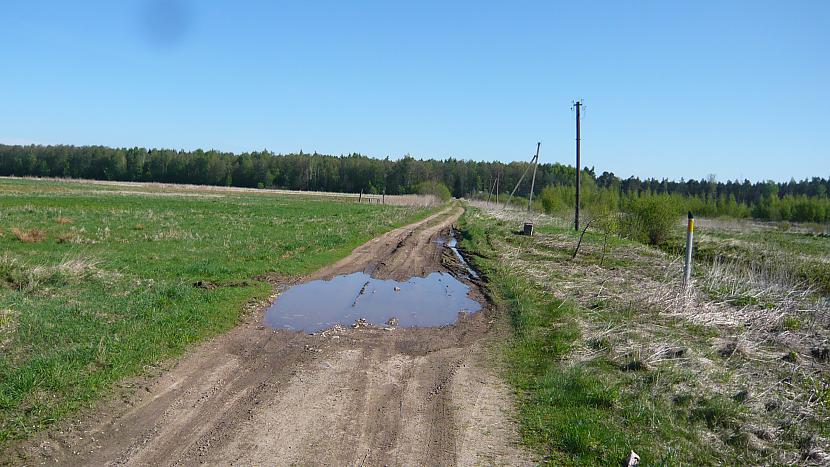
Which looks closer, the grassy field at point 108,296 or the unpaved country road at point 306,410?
the unpaved country road at point 306,410

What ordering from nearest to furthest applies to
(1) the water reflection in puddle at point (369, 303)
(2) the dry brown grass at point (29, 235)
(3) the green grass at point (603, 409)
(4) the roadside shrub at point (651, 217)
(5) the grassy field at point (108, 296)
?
(3) the green grass at point (603, 409), (5) the grassy field at point (108, 296), (1) the water reflection in puddle at point (369, 303), (2) the dry brown grass at point (29, 235), (4) the roadside shrub at point (651, 217)

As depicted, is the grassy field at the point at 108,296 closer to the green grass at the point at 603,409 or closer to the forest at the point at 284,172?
the green grass at the point at 603,409

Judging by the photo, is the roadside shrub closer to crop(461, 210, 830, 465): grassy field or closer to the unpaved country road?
crop(461, 210, 830, 465): grassy field

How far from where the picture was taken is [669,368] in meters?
7.54

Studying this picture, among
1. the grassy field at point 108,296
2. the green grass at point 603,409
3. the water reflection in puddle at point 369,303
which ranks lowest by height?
the water reflection in puddle at point 369,303

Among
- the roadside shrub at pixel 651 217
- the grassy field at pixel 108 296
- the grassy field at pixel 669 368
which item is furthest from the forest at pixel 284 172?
the grassy field at pixel 669 368

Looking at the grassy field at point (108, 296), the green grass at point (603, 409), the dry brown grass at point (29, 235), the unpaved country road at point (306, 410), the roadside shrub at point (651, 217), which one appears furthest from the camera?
the roadside shrub at point (651, 217)

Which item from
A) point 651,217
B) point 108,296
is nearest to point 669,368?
point 108,296

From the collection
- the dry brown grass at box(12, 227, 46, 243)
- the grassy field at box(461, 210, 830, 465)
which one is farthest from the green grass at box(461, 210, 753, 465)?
the dry brown grass at box(12, 227, 46, 243)

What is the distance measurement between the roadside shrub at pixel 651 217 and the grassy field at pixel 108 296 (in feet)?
55.1

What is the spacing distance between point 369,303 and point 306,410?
646 centimetres

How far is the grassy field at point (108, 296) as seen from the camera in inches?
252

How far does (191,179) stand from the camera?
434ft

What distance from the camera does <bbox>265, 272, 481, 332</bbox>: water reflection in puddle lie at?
10.9 meters
